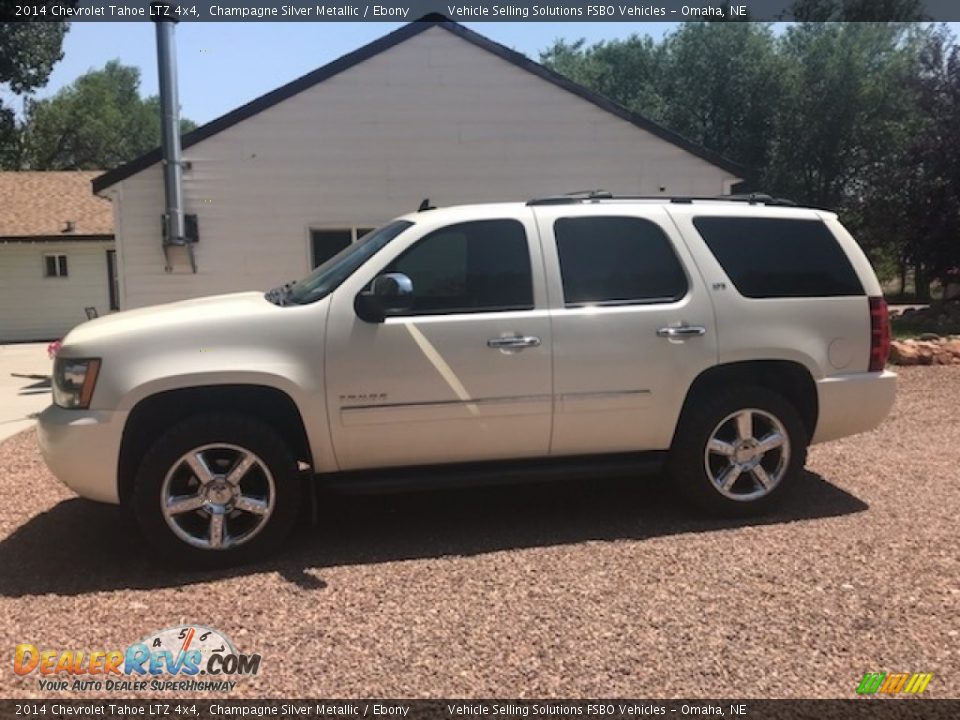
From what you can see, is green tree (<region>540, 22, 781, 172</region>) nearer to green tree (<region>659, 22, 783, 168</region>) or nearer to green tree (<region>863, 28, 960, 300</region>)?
green tree (<region>659, 22, 783, 168</region>)

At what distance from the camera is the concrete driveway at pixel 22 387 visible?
8555 mm

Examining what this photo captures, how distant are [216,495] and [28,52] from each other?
22.9 metres

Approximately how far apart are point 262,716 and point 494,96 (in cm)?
1032

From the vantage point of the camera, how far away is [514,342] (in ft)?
14.0

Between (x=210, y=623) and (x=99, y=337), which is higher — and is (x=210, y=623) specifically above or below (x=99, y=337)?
below

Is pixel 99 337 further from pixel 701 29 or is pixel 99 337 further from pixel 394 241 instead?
pixel 701 29

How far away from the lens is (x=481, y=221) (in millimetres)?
4477

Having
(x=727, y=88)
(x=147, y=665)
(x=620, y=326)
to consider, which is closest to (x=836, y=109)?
(x=727, y=88)

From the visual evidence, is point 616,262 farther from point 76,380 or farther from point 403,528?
point 76,380

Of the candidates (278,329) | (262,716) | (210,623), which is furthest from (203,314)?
(262,716)

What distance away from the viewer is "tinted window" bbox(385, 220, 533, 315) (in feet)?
14.1

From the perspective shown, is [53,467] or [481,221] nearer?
[53,467]

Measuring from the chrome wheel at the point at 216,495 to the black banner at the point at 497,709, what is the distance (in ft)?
3.97

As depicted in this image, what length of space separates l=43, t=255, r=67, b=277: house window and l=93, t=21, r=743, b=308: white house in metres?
11.3
